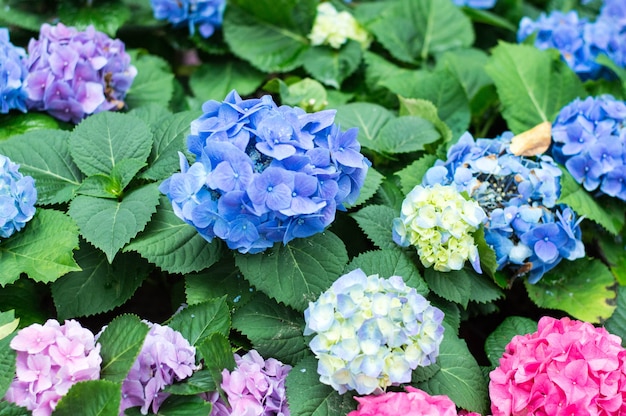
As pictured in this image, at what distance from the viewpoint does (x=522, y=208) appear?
1.89 m

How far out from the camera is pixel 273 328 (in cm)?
168

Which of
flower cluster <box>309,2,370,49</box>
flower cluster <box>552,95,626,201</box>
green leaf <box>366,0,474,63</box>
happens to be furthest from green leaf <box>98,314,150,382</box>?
green leaf <box>366,0,474,63</box>

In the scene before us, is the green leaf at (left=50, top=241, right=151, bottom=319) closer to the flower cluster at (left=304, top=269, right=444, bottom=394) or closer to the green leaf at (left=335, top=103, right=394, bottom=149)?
the flower cluster at (left=304, top=269, right=444, bottom=394)

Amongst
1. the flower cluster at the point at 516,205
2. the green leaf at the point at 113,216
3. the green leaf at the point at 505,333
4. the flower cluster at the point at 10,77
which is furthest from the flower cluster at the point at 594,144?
the flower cluster at the point at 10,77

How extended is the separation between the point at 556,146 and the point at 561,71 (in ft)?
1.57

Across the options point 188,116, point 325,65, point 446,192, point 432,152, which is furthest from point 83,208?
point 325,65

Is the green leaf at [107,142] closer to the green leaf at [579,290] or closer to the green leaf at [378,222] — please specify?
the green leaf at [378,222]

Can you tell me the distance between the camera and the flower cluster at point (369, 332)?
4.69 ft

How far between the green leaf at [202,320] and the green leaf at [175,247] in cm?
10

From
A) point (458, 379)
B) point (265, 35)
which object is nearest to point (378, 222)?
point (458, 379)

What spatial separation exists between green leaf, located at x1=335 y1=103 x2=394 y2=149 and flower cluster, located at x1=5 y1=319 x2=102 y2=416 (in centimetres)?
114

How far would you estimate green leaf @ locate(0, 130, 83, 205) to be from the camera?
1.84 meters

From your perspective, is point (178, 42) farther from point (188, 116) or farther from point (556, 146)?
point (556, 146)

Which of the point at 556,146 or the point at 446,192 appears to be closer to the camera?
the point at 446,192
